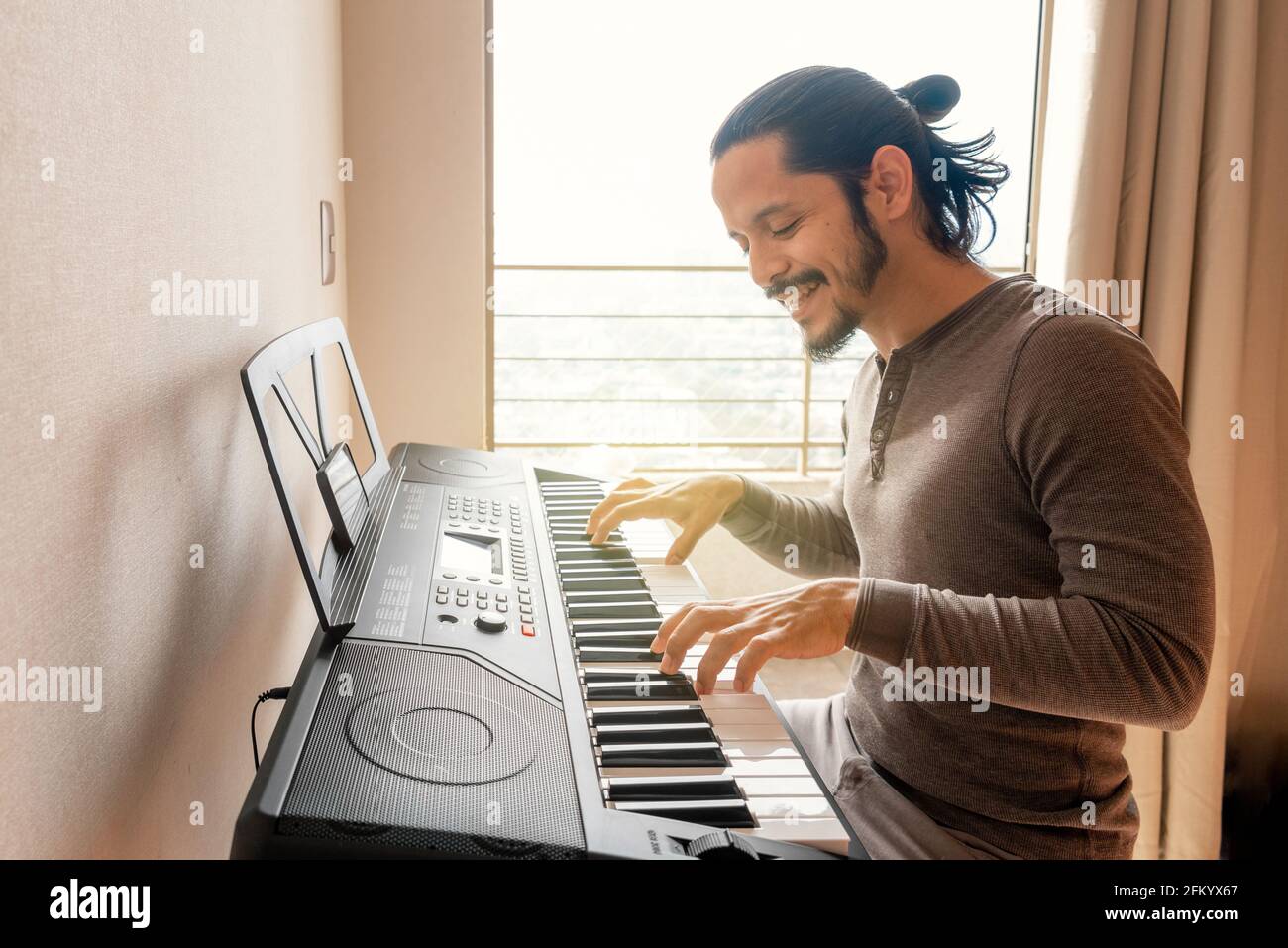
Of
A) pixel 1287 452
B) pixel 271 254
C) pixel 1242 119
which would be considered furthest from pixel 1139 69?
pixel 271 254

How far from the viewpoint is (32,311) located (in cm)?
60

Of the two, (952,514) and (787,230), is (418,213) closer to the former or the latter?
(787,230)

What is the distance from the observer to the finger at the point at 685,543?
4.20ft

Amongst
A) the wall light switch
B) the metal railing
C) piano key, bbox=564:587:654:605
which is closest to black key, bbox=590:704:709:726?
piano key, bbox=564:587:654:605

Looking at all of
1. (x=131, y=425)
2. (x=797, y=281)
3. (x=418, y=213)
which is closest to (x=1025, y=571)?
(x=797, y=281)

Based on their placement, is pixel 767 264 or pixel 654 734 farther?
pixel 767 264

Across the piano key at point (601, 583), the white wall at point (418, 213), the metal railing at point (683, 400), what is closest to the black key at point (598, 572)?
the piano key at point (601, 583)

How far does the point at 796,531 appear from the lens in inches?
57.4

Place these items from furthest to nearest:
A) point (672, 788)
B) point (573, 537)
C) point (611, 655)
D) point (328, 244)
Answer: point (328, 244) < point (573, 537) < point (611, 655) < point (672, 788)

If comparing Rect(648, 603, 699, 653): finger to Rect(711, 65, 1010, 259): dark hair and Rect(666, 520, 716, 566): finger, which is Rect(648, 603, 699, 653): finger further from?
Rect(711, 65, 1010, 259): dark hair

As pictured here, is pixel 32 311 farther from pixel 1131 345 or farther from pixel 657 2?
pixel 657 2

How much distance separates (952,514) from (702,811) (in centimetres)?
52

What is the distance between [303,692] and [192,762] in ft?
1.13

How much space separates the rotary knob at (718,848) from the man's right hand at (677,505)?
2.18 ft
